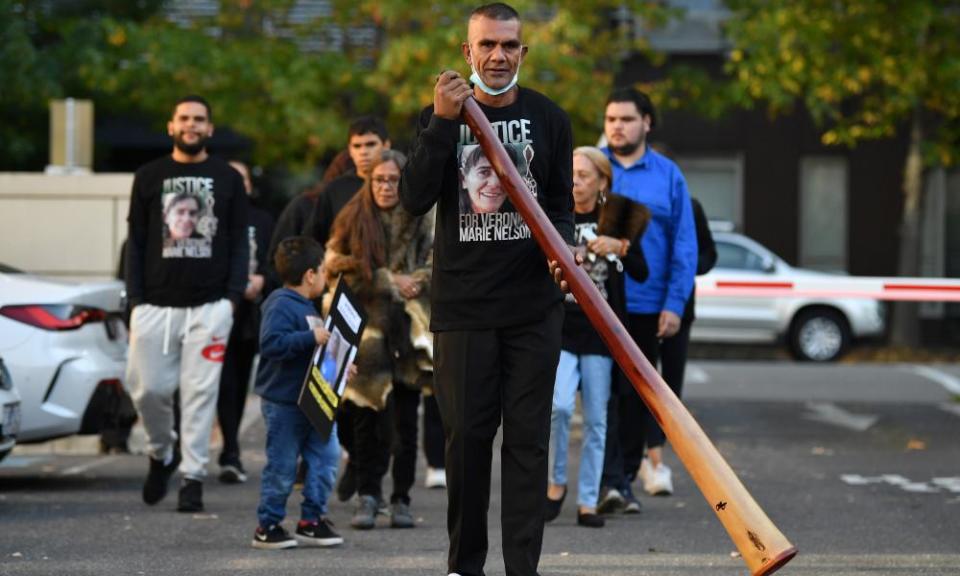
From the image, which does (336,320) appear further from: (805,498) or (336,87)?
(336,87)

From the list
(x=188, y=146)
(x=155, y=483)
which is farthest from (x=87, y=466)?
(x=188, y=146)

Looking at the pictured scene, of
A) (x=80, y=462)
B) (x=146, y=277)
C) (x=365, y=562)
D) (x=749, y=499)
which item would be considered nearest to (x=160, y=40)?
(x=80, y=462)

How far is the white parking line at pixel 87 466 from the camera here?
36.7ft

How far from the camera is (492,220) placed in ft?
20.3

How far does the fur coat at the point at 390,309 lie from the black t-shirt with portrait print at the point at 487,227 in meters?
2.65

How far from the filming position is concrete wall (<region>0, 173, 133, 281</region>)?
13.5m

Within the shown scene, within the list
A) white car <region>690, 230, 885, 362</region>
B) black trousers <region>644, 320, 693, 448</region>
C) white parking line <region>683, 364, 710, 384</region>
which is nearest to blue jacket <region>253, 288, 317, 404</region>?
black trousers <region>644, 320, 693, 448</region>

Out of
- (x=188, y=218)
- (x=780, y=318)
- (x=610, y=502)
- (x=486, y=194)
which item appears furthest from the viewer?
(x=780, y=318)

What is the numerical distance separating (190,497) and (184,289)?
102cm

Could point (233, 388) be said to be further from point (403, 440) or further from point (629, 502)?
point (629, 502)

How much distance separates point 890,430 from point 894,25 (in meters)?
10.5

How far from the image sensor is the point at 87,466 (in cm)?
1154

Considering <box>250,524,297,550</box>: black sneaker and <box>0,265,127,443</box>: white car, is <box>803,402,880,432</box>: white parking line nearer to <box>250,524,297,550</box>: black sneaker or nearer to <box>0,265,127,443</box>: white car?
<box>0,265,127,443</box>: white car

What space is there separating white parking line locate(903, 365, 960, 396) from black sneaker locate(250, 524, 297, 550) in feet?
31.8
